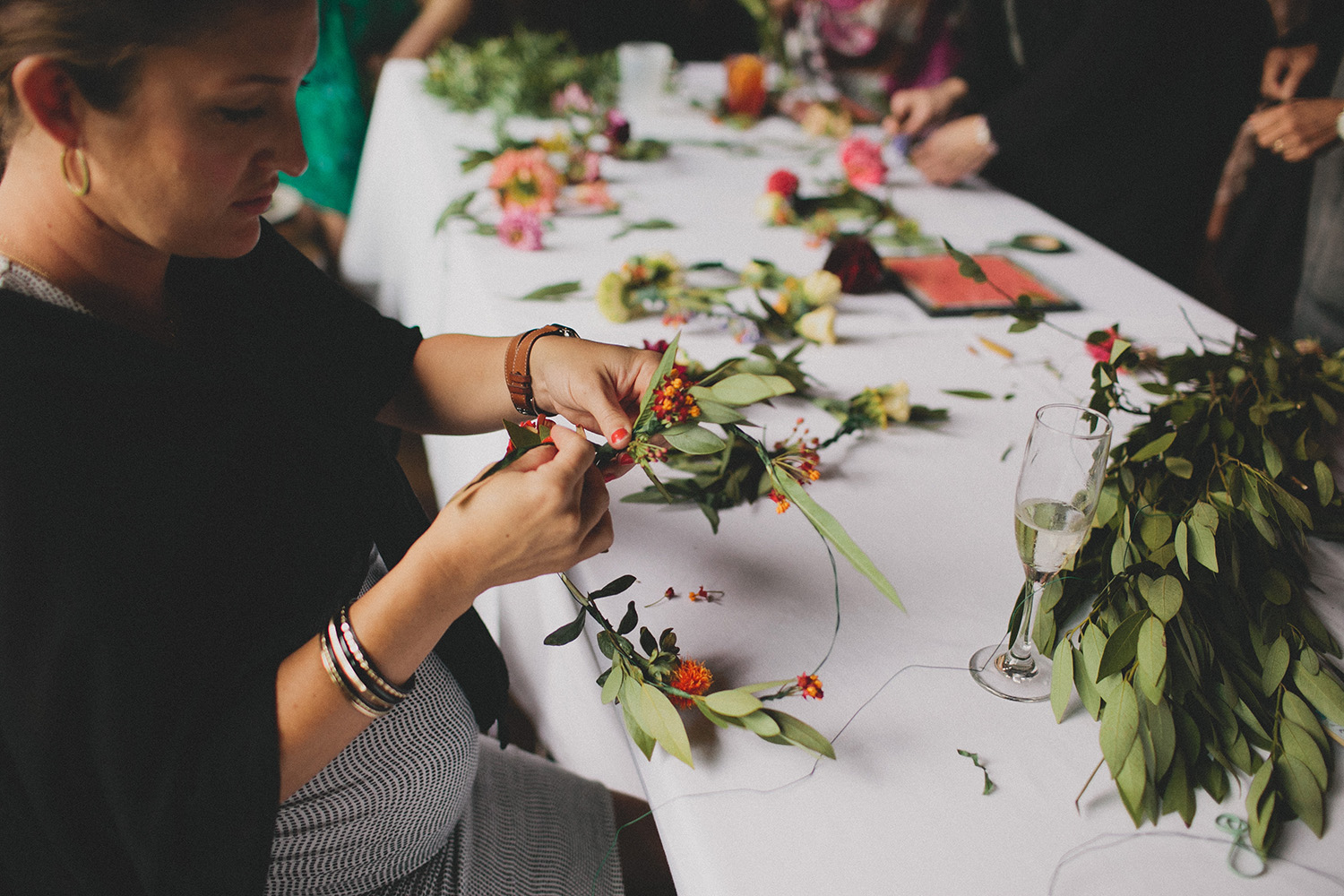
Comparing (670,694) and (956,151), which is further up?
(956,151)

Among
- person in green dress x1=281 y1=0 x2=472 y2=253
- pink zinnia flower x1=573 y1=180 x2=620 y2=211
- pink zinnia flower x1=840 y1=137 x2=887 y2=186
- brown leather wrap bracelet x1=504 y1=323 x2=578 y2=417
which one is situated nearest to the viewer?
brown leather wrap bracelet x1=504 y1=323 x2=578 y2=417

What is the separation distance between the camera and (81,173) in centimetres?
67

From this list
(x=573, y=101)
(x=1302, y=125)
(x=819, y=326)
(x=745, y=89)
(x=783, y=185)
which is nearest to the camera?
(x=819, y=326)

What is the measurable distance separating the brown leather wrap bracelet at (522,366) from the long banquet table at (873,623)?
160mm

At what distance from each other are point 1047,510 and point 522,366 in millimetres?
623

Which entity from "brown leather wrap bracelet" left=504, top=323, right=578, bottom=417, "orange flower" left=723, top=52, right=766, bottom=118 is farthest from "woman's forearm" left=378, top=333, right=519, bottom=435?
"orange flower" left=723, top=52, right=766, bottom=118

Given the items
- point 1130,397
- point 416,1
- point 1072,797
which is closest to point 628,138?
point 1130,397

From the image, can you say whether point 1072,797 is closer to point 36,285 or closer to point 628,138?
point 36,285

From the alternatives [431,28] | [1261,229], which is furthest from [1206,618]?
[1261,229]

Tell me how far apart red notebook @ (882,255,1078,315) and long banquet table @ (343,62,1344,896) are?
4 centimetres

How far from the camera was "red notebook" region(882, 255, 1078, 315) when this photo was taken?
5.08 ft

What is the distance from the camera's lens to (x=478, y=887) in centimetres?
95

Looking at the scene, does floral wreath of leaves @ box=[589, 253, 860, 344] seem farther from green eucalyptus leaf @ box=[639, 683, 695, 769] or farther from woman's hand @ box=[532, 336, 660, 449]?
green eucalyptus leaf @ box=[639, 683, 695, 769]

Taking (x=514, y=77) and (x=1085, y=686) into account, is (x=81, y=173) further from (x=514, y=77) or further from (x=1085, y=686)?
(x=514, y=77)
